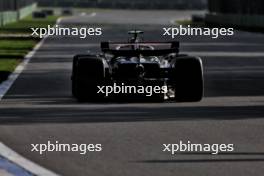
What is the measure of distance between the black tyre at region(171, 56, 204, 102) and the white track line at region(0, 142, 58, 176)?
5.60 m

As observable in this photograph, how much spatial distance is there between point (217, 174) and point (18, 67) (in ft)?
59.8

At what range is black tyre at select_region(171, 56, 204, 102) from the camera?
17219 mm

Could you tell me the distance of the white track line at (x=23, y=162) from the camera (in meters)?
10.1

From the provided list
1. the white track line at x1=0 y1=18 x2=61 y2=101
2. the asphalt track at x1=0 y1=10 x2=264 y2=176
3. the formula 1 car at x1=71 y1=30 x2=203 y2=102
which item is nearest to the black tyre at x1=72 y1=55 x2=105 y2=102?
the formula 1 car at x1=71 y1=30 x2=203 y2=102

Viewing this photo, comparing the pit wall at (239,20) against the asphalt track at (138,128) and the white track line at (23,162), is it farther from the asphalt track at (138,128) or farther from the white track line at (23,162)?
the white track line at (23,162)

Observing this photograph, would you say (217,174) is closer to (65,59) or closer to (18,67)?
(18,67)

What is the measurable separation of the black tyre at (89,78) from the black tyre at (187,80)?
3.56ft

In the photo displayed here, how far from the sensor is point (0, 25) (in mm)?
70250

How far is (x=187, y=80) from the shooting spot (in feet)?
56.6

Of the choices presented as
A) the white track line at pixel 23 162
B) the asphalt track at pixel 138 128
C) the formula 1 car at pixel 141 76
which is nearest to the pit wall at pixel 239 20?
the asphalt track at pixel 138 128

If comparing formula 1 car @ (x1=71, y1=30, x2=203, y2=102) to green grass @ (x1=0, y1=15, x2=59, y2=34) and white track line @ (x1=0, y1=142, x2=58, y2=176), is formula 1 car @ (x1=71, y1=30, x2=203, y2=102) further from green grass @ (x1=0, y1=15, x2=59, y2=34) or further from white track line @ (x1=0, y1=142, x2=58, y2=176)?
green grass @ (x1=0, y1=15, x2=59, y2=34)

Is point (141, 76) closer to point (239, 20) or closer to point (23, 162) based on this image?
point (23, 162)

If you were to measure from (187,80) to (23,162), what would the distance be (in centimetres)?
682

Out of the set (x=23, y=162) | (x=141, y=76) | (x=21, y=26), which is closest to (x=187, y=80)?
(x=141, y=76)
